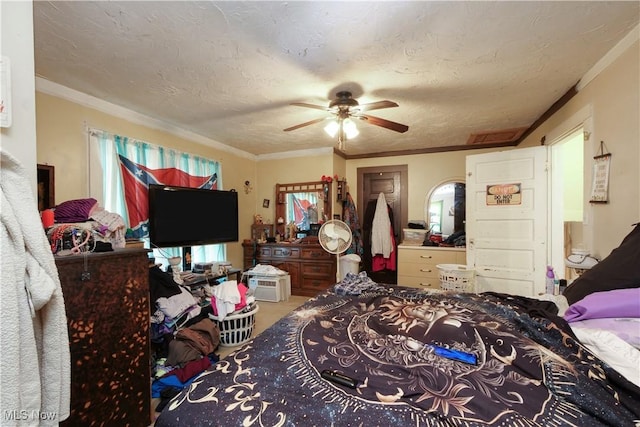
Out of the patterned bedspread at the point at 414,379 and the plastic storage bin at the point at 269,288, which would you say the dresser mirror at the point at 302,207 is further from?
the patterned bedspread at the point at 414,379

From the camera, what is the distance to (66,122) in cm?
217

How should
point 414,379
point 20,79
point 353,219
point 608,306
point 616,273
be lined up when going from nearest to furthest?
point 20,79 < point 414,379 < point 608,306 < point 616,273 < point 353,219

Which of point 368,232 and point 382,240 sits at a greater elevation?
point 368,232

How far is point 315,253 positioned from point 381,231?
1.16 m

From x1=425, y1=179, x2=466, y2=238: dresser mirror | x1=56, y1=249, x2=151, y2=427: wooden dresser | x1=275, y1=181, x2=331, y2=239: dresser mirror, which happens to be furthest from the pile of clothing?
x1=425, y1=179, x2=466, y2=238: dresser mirror

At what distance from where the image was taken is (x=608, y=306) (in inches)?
43.8

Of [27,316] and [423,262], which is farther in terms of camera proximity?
[423,262]

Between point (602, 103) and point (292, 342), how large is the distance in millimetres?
2523

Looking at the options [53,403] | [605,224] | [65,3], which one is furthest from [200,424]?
[605,224]

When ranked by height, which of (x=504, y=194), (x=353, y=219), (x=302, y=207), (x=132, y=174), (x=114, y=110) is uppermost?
(x=114, y=110)

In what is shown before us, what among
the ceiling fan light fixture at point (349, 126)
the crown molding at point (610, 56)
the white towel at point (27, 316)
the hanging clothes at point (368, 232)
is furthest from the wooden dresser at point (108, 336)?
the hanging clothes at point (368, 232)

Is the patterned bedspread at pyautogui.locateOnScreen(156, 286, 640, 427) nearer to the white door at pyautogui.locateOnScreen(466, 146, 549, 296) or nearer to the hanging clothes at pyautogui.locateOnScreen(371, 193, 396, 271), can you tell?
the white door at pyautogui.locateOnScreen(466, 146, 549, 296)

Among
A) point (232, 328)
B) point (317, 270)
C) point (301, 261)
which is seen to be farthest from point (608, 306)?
point (301, 261)

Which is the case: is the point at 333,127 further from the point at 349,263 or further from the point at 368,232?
the point at 368,232
